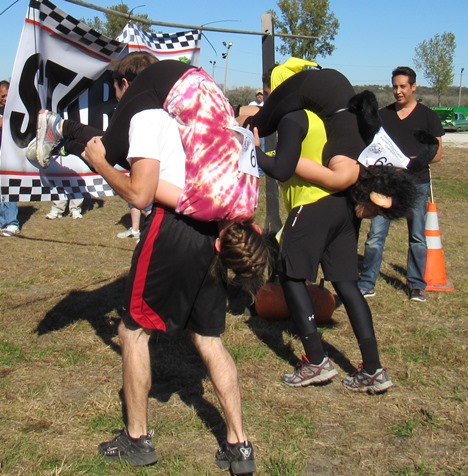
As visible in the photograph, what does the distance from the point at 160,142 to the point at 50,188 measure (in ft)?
6.78

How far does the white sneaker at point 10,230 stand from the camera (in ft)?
27.8

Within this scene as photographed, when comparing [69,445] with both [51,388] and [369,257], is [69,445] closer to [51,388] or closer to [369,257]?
[51,388]

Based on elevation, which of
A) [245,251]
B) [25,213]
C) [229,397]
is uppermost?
[245,251]

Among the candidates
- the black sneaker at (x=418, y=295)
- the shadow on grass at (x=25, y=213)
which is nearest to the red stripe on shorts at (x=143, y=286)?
the black sneaker at (x=418, y=295)

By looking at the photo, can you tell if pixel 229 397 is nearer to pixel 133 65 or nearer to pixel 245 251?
pixel 245 251

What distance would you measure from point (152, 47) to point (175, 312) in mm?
3138

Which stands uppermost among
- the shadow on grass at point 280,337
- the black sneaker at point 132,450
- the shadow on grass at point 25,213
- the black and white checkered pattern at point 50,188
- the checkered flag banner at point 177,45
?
the checkered flag banner at point 177,45

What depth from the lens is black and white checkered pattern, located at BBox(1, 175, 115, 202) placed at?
4.30 m

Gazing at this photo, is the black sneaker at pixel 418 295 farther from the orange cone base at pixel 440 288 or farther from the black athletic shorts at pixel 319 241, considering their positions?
the black athletic shorts at pixel 319 241

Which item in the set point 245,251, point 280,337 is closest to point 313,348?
point 280,337

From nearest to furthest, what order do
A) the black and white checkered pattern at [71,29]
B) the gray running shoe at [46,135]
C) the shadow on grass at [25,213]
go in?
the gray running shoe at [46,135]
the black and white checkered pattern at [71,29]
the shadow on grass at [25,213]

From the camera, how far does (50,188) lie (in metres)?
4.55

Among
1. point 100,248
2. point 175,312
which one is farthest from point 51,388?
A: point 100,248

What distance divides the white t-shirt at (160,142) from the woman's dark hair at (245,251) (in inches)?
12.1
